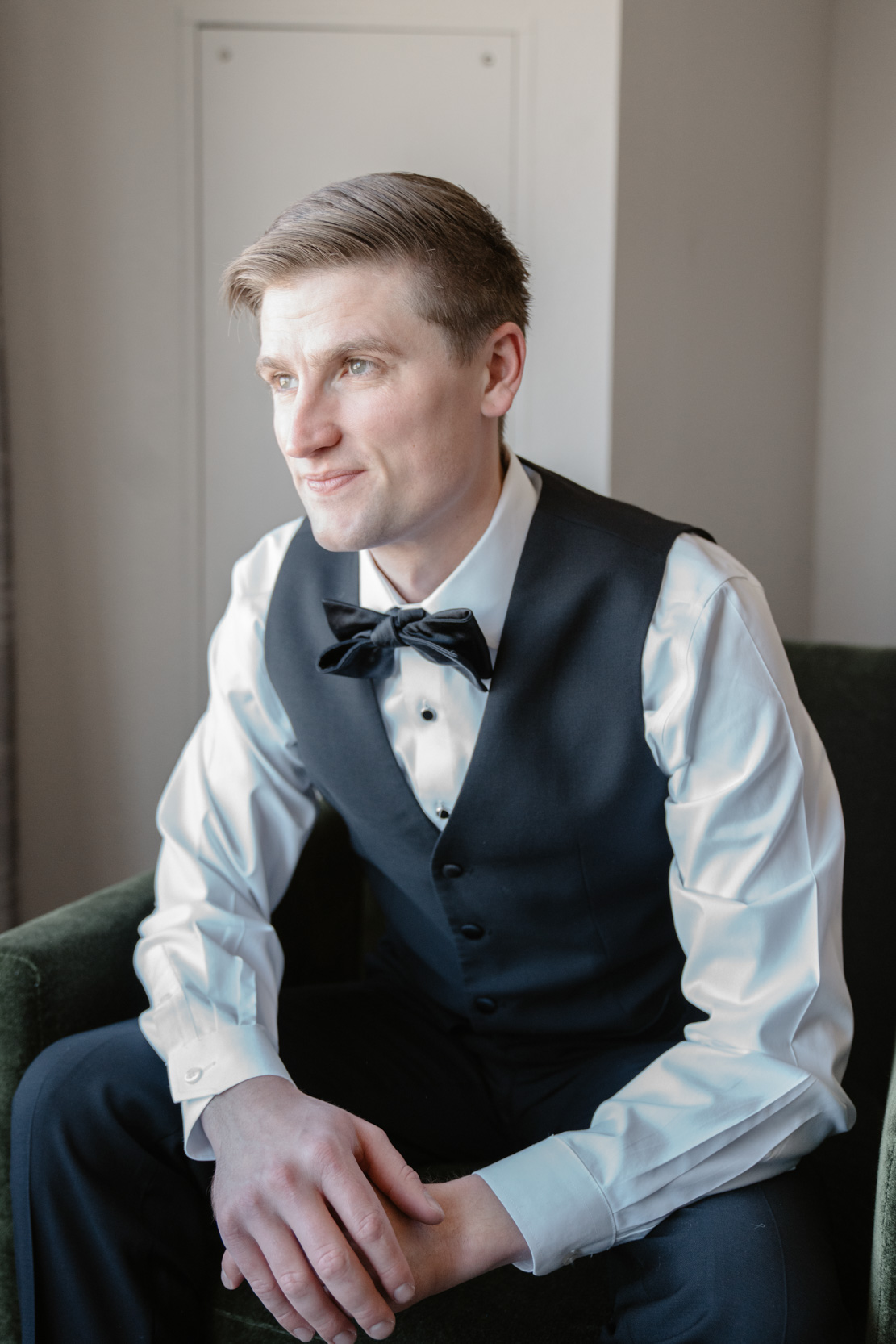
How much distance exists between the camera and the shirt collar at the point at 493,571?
49.6 inches

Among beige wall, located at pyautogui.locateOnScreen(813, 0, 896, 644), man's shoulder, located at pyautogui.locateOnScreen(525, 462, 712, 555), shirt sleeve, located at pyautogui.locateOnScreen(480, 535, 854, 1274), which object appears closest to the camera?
shirt sleeve, located at pyautogui.locateOnScreen(480, 535, 854, 1274)

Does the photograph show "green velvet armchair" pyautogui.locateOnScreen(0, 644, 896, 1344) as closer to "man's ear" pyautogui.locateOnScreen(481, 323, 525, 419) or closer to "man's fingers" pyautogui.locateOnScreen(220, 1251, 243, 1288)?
"man's fingers" pyautogui.locateOnScreen(220, 1251, 243, 1288)

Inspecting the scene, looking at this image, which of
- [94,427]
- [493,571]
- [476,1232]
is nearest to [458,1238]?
[476,1232]

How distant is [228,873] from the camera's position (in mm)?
→ 1330

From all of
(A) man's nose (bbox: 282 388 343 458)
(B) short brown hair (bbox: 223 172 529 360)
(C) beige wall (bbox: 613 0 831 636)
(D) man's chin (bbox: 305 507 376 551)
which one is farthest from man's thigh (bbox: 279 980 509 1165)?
(C) beige wall (bbox: 613 0 831 636)

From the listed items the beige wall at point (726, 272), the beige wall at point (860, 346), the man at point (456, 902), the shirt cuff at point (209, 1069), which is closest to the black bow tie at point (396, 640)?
the man at point (456, 902)

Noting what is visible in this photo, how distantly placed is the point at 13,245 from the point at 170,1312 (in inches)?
67.2

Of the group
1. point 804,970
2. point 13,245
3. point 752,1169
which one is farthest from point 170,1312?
point 13,245

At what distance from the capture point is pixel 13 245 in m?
1.90

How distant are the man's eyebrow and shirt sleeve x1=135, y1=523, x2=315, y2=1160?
361 millimetres

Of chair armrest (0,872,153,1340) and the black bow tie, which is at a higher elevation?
the black bow tie

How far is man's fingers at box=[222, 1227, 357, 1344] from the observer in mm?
931

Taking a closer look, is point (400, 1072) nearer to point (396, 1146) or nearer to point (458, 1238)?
point (396, 1146)

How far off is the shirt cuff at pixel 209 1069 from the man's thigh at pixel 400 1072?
0.14 meters
